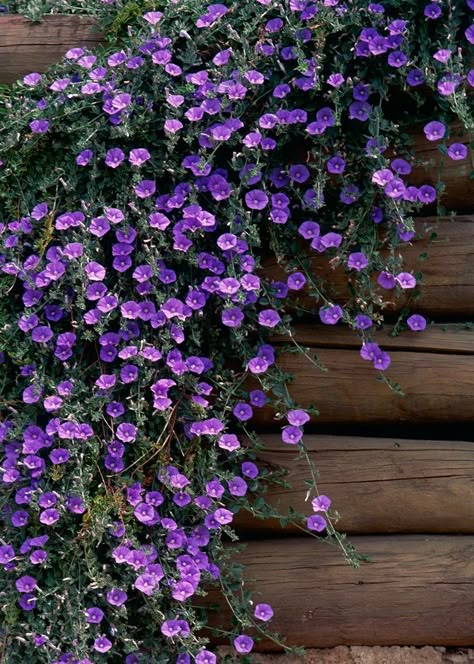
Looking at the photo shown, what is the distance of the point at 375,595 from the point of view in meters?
2.63

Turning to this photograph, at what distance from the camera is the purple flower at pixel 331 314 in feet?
8.05

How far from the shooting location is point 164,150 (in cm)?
252

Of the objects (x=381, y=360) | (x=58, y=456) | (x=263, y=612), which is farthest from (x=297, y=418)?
(x=58, y=456)

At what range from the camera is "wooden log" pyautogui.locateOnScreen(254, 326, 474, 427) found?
265 centimetres

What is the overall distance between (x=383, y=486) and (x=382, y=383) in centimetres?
30

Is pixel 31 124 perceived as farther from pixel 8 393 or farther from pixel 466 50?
pixel 466 50

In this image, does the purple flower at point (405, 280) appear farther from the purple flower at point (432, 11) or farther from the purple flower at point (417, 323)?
the purple flower at point (432, 11)

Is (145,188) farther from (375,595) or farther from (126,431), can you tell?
(375,595)

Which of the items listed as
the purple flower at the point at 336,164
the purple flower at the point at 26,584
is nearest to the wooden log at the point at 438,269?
the purple flower at the point at 336,164

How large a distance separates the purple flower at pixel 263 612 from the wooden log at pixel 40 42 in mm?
1666

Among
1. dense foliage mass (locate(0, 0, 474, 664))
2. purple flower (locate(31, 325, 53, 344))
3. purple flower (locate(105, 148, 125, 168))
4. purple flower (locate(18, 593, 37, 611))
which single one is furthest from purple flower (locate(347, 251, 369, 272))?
purple flower (locate(18, 593, 37, 611))

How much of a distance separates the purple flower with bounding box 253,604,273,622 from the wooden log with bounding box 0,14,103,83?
1666mm

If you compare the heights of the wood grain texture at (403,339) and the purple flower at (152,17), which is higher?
the purple flower at (152,17)

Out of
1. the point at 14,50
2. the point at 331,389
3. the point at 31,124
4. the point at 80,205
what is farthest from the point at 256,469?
the point at 14,50
